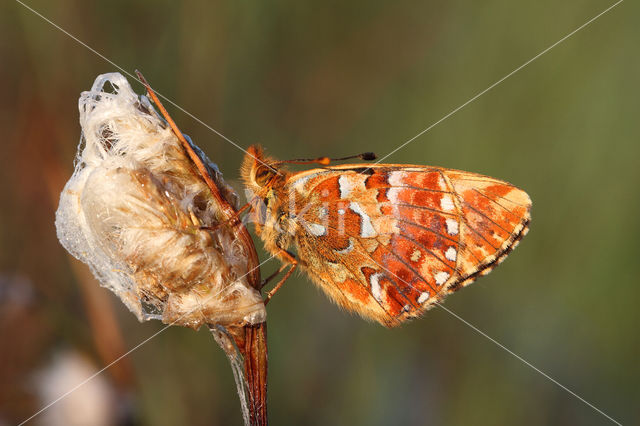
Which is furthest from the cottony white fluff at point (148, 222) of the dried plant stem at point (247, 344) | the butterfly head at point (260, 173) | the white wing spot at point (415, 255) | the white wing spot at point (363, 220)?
the white wing spot at point (415, 255)

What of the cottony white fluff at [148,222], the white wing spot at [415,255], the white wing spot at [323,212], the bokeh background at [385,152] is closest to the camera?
the cottony white fluff at [148,222]

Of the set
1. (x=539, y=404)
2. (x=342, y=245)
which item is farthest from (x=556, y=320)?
(x=342, y=245)

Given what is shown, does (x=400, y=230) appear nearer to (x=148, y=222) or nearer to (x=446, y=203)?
(x=446, y=203)

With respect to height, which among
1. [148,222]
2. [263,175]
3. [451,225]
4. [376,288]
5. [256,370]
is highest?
[148,222]

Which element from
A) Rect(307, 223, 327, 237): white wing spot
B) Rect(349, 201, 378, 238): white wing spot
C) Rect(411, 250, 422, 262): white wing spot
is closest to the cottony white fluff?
Rect(307, 223, 327, 237): white wing spot

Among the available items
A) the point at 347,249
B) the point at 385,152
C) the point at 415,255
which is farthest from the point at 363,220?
the point at 385,152

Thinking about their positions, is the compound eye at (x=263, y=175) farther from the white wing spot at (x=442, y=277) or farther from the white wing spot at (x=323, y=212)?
the white wing spot at (x=442, y=277)
